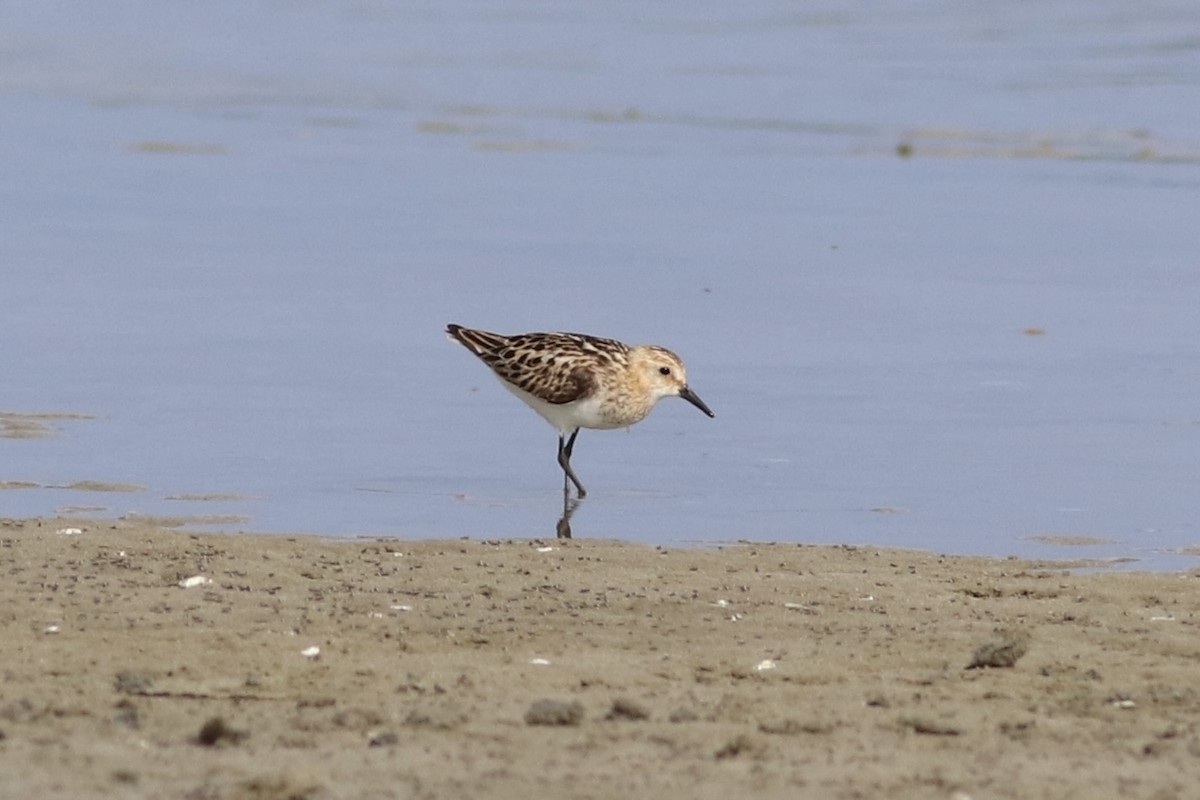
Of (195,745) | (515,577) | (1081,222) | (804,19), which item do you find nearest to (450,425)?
(515,577)

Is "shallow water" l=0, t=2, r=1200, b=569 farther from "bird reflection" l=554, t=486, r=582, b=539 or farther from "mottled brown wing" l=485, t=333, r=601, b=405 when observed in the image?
"mottled brown wing" l=485, t=333, r=601, b=405

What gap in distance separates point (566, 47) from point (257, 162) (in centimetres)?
993

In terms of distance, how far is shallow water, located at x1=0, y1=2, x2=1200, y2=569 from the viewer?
980cm

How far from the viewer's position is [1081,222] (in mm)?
16766

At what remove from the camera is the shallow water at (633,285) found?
9805 millimetres

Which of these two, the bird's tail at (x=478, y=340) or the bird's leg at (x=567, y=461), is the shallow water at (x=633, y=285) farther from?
the bird's tail at (x=478, y=340)

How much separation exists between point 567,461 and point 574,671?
3.60m

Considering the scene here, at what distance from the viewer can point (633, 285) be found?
14.3m

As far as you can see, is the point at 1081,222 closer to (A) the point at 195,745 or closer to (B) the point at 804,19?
(A) the point at 195,745

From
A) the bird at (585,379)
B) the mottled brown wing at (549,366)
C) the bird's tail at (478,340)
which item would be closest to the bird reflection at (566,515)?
the bird at (585,379)

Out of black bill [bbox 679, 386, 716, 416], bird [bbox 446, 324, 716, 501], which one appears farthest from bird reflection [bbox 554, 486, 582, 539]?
black bill [bbox 679, 386, 716, 416]

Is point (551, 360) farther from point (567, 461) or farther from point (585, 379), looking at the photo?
point (567, 461)

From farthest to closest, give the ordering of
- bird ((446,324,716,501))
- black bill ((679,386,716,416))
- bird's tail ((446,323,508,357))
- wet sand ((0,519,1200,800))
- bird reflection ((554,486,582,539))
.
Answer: bird's tail ((446,323,508,357)) → black bill ((679,386,716,416)) → bird ((446,324,716,501)) → bird reflection ((554,486,582,539)) → wet sand ((0,519,1200,800))

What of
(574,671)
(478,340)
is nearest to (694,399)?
(478,340)
